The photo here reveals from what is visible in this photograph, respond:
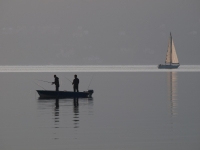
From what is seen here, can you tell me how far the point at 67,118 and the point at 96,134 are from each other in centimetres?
782

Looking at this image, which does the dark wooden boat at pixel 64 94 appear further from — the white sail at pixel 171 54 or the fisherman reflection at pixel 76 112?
the white sail at pixel 171 54

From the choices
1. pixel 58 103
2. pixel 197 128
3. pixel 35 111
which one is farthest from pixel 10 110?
pixel 197 128

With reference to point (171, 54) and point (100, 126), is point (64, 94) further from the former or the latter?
point (171, 54)

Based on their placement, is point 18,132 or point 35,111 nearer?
point 18,132

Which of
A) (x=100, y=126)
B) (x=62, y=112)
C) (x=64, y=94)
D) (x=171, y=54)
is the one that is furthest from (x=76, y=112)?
(x=171, y=54)

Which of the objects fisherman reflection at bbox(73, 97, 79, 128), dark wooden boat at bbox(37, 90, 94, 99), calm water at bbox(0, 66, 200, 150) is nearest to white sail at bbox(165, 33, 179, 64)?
dark wooden boat at bbox(37, 90, 94, 99)

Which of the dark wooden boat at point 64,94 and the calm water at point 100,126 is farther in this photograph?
the dark wooden boat at point 64,94

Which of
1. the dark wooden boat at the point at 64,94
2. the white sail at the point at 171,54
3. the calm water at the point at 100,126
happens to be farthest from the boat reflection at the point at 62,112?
the white sail at the point at 171,54

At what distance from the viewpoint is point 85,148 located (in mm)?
27234

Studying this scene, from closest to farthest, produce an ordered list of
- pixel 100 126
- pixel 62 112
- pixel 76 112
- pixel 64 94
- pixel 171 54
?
pixel 100 126
pixel 62 112
pixel 76 112
pixel 64 94
pixel 171 54

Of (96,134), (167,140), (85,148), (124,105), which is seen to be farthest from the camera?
(124,105)

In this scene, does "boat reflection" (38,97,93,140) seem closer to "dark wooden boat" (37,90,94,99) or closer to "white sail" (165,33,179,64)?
"dark wooden boat" (37,90,94,99)

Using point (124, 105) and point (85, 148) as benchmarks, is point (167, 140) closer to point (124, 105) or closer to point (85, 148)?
point (85, 148)

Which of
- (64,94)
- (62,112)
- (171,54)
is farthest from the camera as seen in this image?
(171,54)
